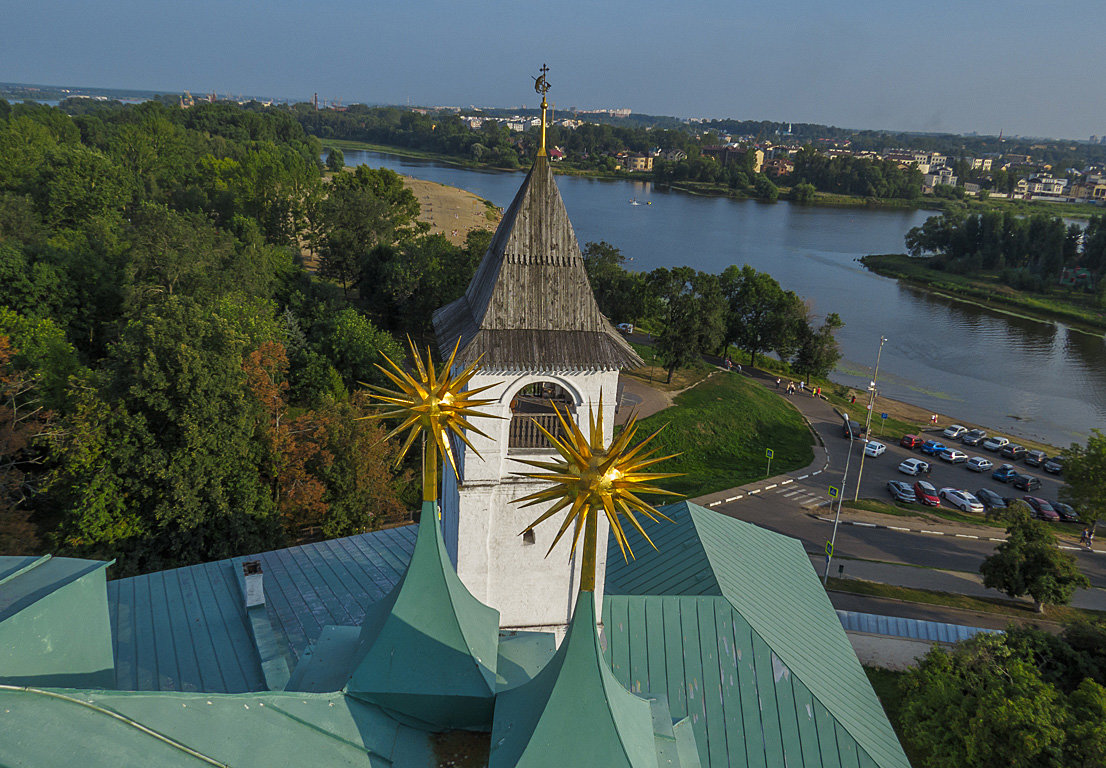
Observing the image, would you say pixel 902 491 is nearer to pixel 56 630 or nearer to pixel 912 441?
pixel 912 441

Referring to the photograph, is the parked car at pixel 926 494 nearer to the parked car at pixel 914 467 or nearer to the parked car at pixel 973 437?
the parked car at pixel 914 467

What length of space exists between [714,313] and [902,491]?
719 inches

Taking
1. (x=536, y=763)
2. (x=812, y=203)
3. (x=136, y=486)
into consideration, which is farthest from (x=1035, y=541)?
(x=812, y=203)

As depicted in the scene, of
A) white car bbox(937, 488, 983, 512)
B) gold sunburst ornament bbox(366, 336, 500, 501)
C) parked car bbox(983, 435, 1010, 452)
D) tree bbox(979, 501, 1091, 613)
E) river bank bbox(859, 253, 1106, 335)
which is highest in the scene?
gold sunburst ornament bbox(366, 336, 500, 501)

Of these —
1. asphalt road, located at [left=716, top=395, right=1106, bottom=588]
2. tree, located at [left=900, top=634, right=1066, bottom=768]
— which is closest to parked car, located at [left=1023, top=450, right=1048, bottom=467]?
asphalt road, located at [left=716, top=395, right=1106, bottom=588]

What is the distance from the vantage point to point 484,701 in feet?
31.9

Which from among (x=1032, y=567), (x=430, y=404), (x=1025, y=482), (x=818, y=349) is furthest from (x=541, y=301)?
(x=818, y=349)

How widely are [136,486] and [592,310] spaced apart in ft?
61.4

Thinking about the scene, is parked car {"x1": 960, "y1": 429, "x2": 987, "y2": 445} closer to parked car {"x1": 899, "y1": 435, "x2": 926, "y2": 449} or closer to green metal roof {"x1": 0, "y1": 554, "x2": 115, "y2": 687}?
parked car {"x1": 899, "y1": 435, "x2": 926, "y2": 449}

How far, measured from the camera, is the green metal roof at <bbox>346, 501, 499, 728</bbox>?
956cm

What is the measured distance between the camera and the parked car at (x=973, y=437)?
46.7 metres

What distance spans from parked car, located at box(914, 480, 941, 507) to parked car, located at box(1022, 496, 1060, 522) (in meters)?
5.06

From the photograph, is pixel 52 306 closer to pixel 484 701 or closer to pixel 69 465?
pixel 69 465

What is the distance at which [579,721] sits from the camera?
8.20 meters
